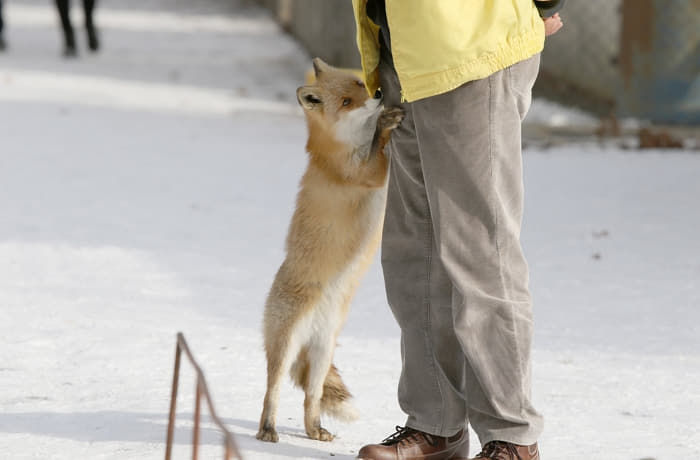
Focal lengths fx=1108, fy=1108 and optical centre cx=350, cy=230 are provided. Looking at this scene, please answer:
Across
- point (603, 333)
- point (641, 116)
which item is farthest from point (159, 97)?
point (603, 333)

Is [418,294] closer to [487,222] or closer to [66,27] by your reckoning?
[487,222]

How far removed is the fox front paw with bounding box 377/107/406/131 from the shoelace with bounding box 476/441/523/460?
88 centimetres

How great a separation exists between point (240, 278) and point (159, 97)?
211 inches

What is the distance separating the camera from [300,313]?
128 inches

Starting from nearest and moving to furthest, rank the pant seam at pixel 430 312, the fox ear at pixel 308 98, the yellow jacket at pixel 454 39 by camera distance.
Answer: the yellow jacket at pixel 454 39 < the pant seam at pixel 430 312 < the fox ear at pixel 308 98

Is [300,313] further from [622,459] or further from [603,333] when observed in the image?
[603,333]

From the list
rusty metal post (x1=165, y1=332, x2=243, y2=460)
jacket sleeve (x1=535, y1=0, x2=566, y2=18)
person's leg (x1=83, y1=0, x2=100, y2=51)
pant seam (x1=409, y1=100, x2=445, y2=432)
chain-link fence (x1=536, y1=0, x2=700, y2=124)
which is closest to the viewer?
rusty metal post (x1=165, y1=332, x2=243, y2=460)

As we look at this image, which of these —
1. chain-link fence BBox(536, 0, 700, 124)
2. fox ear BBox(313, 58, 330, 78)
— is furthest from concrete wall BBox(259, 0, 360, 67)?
fox ear BBox(313, 58, 330, 78)

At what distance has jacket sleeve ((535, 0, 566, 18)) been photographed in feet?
9.20

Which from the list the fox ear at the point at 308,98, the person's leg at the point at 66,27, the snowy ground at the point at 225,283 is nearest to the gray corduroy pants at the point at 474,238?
the fox ear at the point at 308,98

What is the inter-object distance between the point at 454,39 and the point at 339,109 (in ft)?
2.39

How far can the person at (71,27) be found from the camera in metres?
11.8

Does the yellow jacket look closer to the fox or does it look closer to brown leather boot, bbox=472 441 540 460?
the fox

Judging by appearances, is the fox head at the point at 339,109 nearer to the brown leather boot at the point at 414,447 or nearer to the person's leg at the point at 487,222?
the person's leg at the point at 487,222
